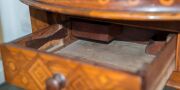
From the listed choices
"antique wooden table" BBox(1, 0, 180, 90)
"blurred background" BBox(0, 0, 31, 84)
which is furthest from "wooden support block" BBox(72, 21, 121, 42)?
"blurred background" BBox(0, 0, 31, 84)

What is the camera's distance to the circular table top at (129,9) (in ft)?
1.64

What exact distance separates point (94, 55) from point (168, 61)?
0.19m

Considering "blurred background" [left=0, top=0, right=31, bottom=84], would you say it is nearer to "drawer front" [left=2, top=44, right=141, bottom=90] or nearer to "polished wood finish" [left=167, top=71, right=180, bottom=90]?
"drawer front" [left=2, top=44, right=141, bottom=90]

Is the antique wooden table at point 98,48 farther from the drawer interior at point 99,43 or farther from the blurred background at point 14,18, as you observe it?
the blurred background at point 14,18

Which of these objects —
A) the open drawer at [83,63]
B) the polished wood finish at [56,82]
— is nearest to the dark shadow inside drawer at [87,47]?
the open drawer at [83,63]

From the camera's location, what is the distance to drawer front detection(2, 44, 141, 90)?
0.47 meters

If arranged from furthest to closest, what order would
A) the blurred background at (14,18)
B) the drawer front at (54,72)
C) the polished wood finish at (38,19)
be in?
the blurred background at (14,18) < the polished wood finish at (38,19) < the drawer front at (54,72)

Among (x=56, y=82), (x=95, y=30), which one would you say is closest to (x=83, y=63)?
(x=56, y=82)

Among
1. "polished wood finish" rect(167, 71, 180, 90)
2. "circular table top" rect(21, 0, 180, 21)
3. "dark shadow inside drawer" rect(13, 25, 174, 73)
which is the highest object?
"circular table top" rect(21, 0, 180, 21)

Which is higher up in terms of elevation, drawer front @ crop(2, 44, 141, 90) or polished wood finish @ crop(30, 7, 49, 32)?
polished wood finish @ crop(30, 7, 49, 32)

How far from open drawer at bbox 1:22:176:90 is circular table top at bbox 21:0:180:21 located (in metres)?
0.07

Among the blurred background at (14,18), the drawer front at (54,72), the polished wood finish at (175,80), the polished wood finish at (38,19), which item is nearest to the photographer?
→ the drawer front at (54,72)

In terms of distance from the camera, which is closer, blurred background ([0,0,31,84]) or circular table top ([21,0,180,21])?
circular table top ([21,0,180,21])

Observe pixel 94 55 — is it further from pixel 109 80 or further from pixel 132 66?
pixel 109 80
